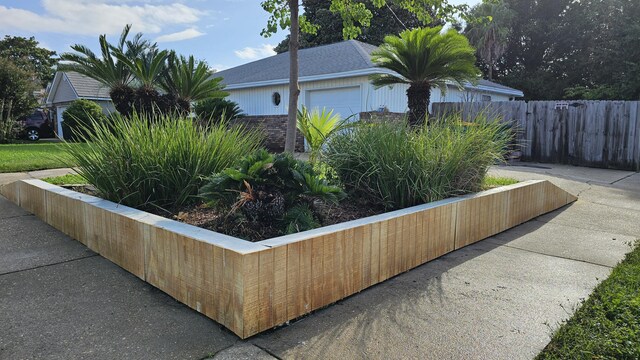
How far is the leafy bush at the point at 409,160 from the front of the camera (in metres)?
4.47

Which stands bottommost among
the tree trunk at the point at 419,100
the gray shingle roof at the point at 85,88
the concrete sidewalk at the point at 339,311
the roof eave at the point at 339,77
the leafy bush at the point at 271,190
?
the concrete sidewalk at the point at 339,311

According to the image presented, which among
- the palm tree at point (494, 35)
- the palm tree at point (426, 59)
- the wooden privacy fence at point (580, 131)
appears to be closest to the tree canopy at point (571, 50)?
the palm tree at point (494, 35)

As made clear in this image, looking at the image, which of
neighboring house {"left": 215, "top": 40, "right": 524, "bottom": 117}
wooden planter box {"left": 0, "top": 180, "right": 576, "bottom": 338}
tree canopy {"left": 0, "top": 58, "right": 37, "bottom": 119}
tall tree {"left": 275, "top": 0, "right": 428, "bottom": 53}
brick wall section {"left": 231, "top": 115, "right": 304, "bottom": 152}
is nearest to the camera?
wooden planter box {"left": 0, "top": 180, "right": 576, "bottom": 338}

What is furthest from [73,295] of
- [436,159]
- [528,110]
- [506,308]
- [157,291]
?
[528,110]

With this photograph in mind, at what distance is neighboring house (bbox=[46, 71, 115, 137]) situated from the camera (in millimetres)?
25562

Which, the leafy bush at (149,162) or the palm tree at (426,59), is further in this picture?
the palm tree at (426,59)

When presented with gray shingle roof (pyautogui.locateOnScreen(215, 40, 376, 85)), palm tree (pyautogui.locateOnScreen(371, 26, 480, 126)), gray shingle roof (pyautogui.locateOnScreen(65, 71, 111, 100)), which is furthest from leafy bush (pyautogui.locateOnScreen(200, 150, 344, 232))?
gray shingle roof (pyautogui.locateOnScreen(65, 71, 111, 100))

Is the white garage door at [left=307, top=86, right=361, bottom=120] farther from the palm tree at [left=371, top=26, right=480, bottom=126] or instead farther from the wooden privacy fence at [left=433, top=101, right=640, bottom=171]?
the palm tree at [left=371, top=26, right=480, bottom=126]

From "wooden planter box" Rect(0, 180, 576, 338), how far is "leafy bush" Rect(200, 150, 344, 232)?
39 cm

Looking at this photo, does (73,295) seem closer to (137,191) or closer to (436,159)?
(137,191)

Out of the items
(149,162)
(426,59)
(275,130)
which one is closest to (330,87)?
(275,130)

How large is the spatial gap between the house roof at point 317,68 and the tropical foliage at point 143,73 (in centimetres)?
480

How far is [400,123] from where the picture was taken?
521 centimetres

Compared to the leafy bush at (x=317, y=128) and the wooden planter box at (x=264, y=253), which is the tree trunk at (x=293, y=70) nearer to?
the leafy bush at (x=317, y=128)
